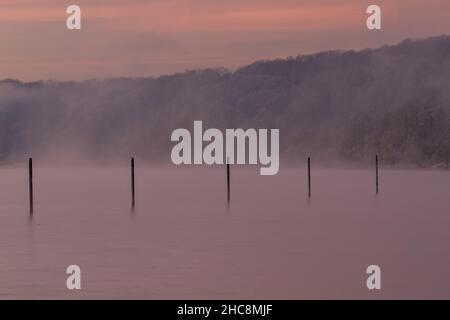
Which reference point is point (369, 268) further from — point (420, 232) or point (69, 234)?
point (69, 234)

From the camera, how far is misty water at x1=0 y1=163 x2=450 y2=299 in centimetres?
2769

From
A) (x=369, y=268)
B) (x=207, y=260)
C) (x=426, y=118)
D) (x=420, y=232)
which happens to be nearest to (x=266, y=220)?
(x=420, y=232)

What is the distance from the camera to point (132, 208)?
60688mm

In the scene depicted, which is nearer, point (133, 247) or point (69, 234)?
point (133, 247)

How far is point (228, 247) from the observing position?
37719mm

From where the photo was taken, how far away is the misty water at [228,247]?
2769cm

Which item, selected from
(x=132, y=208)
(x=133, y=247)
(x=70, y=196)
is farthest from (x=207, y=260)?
(x=70, y=196)

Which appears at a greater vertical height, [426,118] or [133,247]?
[426,118]
